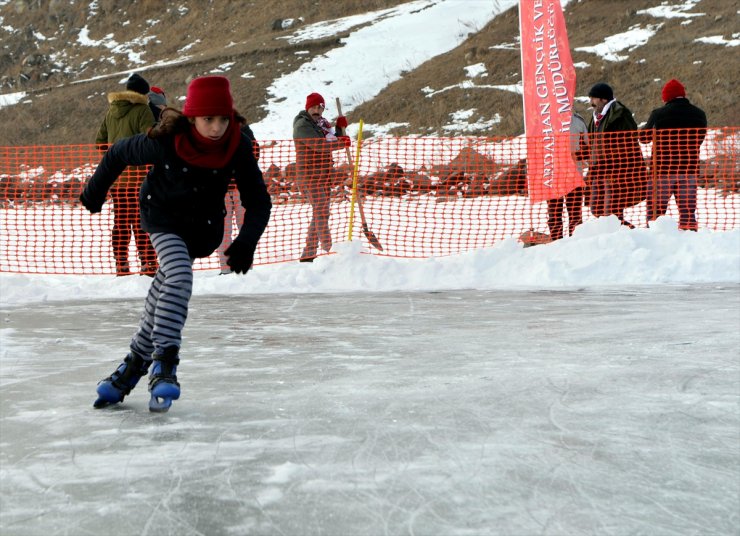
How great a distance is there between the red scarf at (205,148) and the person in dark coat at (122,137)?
4661mm

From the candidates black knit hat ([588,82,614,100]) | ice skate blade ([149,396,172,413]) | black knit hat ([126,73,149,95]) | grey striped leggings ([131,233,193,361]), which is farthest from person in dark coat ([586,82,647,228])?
ice skate blade ([149,396,172,413])

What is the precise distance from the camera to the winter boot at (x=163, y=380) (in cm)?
381

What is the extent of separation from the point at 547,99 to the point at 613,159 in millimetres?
913

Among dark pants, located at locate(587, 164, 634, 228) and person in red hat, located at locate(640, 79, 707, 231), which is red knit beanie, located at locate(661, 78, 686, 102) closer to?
person in red hat, located at locate(640, 79, 707, 231)

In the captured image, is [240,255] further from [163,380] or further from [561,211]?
[561,211]

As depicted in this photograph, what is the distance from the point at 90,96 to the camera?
45.0 metres

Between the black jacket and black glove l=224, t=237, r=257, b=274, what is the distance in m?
6.84

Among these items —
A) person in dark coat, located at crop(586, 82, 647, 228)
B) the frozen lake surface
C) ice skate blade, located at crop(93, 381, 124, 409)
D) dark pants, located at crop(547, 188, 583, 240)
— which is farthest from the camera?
dark pants, located at crop(547, 188, 583, 240)

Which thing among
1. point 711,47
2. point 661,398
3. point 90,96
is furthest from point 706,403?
point 90,96

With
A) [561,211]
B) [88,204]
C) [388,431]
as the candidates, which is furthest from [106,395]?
[561,211]

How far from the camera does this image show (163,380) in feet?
12.6

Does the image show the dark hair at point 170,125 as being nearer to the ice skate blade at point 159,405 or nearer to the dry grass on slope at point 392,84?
the ice skate blade at point 159,405

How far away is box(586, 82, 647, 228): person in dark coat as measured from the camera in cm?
988

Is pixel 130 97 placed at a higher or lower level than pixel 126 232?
higher
